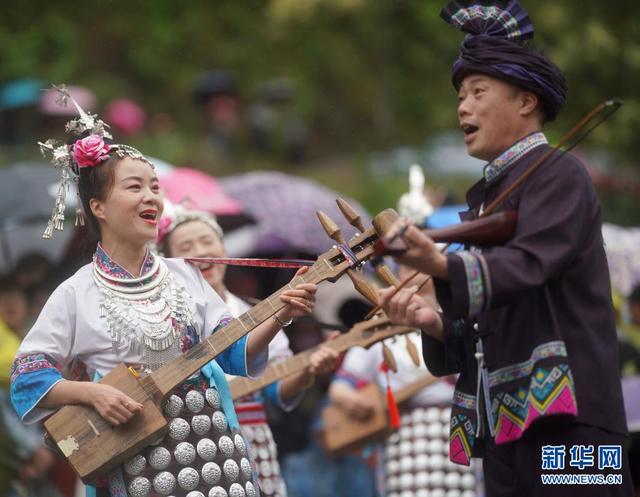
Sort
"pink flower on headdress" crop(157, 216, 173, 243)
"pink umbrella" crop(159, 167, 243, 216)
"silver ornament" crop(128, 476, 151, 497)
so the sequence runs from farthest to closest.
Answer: "pink umbrella" crop(159, 167, 243, 216) < "pink flower on headdress" crop(157, 216, 173, 243) < "silver ornament" crop(128, 476, 151, 497)

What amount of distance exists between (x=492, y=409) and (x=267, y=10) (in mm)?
11744

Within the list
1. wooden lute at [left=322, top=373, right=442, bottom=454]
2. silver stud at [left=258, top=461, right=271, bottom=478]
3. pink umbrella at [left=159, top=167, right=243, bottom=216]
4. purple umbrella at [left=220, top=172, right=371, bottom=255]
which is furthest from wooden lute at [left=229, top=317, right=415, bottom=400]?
purple umbrella at [left=220, top=172, right=371, bottom=255]

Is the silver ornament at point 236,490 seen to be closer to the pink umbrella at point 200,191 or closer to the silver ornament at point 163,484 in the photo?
the silver ornament at point 163,484

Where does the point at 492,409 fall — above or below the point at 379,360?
below

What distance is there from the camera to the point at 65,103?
5332mm

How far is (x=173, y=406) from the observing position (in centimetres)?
495

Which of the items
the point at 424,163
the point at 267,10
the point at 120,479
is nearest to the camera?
the point at 120,479

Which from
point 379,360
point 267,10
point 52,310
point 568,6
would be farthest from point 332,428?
point 267,10

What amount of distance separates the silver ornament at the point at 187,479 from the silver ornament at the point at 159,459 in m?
0.07

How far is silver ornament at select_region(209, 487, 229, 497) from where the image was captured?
4887 mm

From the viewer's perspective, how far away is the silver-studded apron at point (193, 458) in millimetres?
4875

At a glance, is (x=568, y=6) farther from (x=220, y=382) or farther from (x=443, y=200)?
(x=220, y=382)

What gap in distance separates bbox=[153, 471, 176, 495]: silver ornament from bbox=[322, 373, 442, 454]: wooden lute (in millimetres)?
2225

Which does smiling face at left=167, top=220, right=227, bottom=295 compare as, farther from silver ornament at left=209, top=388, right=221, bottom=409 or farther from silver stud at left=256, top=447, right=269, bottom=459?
silver ornament at left=209, top=388, right=221, bottom=409
